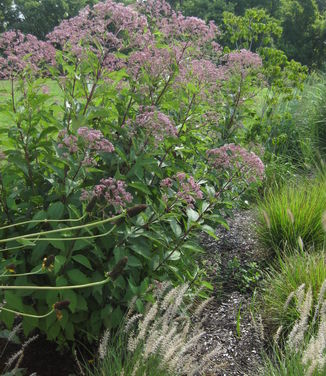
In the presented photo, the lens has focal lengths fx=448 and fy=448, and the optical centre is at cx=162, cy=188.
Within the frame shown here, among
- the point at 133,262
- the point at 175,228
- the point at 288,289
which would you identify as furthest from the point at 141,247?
the point at 288,289

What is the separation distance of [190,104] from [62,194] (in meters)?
1.22

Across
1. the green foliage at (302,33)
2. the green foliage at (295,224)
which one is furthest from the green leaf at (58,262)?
the green foliage at (302,33)

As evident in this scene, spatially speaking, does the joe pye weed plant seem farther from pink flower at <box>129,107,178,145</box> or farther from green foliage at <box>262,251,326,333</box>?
green foliage at <box>262,251,326,333</box>

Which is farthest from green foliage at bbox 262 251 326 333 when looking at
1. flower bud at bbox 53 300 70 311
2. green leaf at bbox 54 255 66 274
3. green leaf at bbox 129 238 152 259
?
flower bud at bbox 53 300 70 311

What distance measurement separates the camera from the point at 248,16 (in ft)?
22.5

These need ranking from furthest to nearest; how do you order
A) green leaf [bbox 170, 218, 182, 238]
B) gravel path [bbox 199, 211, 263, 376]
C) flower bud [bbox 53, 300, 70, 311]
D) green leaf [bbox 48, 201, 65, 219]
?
gravel path [bbox 199, 211, 263, 376] < green leaf [bbox 170, 218, 182, 238] < green leaf [bbox 48, 201, 65, 219] < flower bud [bbox 53, 300, 70, 311]

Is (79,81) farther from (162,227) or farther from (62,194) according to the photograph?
(162,227)

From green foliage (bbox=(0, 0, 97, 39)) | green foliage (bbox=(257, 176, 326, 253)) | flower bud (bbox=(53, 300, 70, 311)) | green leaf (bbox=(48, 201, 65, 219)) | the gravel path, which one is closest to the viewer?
flower bud (bbox=(53, 300, 70, 311))

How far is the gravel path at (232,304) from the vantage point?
3445 millimetres

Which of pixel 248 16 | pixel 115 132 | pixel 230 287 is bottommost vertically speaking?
pixel 230 287

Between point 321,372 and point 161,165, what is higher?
point 161,165

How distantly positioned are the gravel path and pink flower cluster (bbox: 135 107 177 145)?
1155mm

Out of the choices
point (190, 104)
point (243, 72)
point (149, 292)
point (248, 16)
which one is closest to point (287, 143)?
point (248, 16)

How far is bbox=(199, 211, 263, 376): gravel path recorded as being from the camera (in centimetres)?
345
